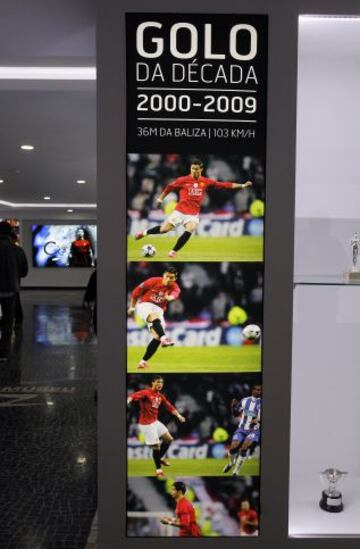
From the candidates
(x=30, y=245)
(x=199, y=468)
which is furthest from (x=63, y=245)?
(x=199, y=468)

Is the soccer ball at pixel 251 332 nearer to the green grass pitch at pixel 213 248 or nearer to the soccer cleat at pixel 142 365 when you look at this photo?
the green grass pitch at pixel 213 248

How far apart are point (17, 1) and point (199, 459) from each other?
211cm

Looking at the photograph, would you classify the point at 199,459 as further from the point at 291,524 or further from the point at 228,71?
the point at 228,71

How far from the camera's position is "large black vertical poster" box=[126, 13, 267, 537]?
175cm

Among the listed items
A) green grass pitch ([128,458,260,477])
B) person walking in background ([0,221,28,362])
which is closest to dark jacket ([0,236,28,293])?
person walking in background ([0,221,28,362])

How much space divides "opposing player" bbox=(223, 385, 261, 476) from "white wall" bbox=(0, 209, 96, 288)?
47.3 ft

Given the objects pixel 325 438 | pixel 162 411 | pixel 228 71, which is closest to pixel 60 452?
pixel 162 411

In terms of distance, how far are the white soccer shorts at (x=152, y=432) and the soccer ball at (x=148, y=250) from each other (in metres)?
0.68

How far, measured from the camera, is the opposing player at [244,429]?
185 centimetres

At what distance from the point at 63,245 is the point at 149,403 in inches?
600

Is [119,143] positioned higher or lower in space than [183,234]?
higher

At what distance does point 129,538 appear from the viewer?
1.86 m

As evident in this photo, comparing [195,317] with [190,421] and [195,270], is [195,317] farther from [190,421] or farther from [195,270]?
[190,421]

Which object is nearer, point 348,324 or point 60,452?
point 348,324
